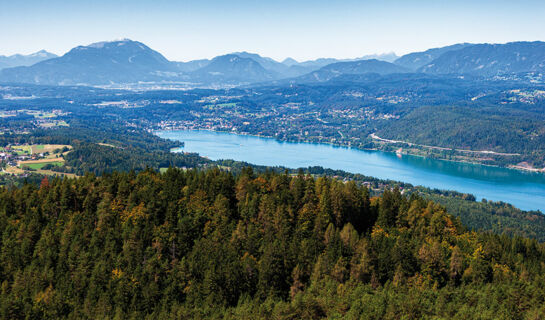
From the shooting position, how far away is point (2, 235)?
37.3 metres

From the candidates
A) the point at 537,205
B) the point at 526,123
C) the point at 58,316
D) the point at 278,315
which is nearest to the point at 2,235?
the point at 58,316

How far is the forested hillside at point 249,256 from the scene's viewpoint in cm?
2700

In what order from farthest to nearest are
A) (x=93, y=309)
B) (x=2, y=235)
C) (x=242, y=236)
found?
(x=2, y=235), (x=242, y=236), (x=93, y=309)

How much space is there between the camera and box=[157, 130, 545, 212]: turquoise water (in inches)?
4619

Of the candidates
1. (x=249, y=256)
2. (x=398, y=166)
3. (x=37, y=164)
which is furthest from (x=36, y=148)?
(x=398, y=166)

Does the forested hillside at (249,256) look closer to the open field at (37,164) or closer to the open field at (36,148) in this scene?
the open field at (37,164)

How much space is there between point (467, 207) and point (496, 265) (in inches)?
2380

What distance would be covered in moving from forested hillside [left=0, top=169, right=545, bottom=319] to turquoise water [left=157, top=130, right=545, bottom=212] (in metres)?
81.3

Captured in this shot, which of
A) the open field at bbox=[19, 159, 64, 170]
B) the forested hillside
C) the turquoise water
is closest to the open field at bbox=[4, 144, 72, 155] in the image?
the open field at bbox=[19, 159, 64, 170]

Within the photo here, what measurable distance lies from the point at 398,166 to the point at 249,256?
124 meters

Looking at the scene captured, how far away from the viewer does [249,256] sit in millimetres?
31766

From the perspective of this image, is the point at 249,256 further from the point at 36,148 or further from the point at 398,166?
the point at 398,166

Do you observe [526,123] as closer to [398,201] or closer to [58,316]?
[398,201]

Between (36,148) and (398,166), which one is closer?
(36,148)
